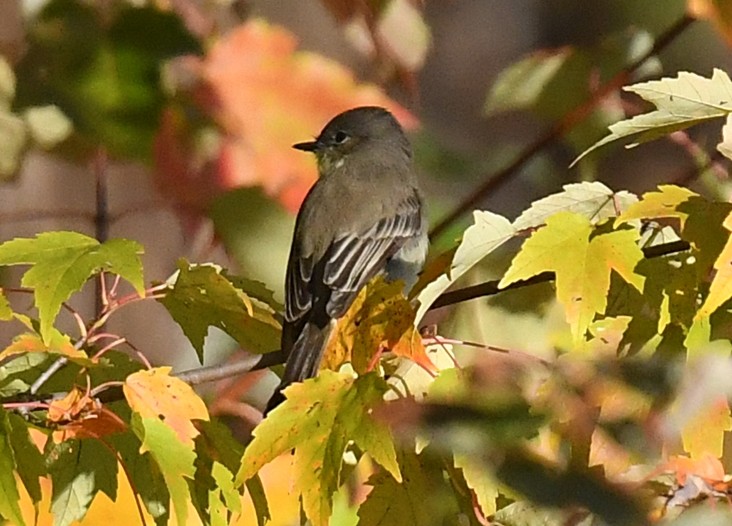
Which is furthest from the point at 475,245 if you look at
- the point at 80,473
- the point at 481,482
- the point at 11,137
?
the point at 11,137

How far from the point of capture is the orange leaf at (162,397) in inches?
35.3

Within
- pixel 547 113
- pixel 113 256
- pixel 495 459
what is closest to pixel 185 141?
pixel 547 113

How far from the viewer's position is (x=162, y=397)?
899mm

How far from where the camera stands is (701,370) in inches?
32.5

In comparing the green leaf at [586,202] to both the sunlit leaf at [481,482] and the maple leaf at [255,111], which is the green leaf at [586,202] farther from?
the maple leaf at [255,111]

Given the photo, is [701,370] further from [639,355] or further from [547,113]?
[547,113]

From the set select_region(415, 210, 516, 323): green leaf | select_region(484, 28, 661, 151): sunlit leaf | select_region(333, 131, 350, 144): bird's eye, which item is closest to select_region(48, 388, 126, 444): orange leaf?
select_region(415, 210, 516, 323): green leaf

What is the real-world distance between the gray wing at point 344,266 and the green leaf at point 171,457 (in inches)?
19.9

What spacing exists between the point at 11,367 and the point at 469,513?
16.3 inches

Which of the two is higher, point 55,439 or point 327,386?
point 327,386

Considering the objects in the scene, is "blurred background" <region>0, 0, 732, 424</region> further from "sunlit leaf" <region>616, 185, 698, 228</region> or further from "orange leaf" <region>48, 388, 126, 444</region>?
"orange leaf" <region>48, 388, 126, 444</region>

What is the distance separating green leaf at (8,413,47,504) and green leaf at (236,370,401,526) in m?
0.18

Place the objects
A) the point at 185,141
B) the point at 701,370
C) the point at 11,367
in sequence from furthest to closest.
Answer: the point at 185,141, the point at 11,367, the point at 701,370

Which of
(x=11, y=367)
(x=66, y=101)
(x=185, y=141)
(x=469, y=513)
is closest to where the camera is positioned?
(x=469, y=513)
